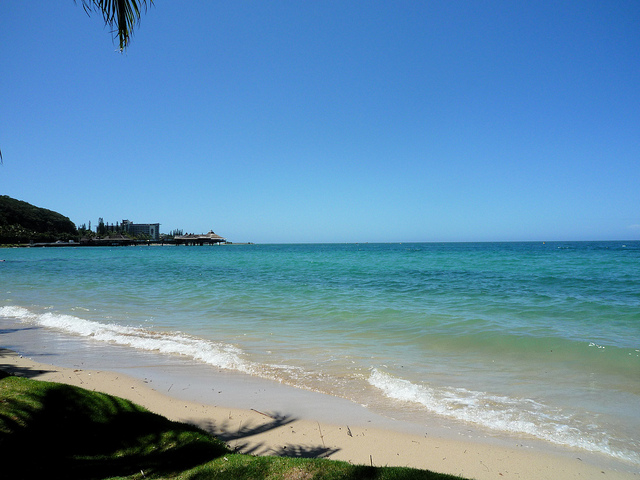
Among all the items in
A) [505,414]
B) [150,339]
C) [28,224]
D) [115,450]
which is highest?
[28,224]

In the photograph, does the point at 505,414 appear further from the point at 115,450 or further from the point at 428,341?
the point at 115,450

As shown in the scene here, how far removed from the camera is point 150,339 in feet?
30.0

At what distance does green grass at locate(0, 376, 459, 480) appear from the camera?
2.87 m

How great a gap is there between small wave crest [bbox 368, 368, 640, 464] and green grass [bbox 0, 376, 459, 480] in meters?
2.20

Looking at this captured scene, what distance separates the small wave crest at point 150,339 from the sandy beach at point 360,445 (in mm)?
1984

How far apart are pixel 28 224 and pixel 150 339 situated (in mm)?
159254

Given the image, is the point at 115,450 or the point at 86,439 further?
the point at 86,439

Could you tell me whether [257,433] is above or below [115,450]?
below

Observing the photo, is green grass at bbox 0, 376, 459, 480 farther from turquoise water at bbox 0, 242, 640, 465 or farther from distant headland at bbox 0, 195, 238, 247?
distant headland at bbox 0, 195, 238, 247

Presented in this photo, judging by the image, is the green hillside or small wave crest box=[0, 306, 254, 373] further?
the green hillside

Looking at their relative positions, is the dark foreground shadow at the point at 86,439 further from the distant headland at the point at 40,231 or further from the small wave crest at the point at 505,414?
the distant headland at the point at 40,231

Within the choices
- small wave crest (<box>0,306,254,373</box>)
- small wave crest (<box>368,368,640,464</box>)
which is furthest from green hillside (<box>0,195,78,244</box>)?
small wave crest (<box>368,368,640,464</box>)

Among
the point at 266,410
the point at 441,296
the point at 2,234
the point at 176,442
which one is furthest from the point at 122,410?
the point at 2,234

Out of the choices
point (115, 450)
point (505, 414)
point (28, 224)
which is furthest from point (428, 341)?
point (28, 224)
